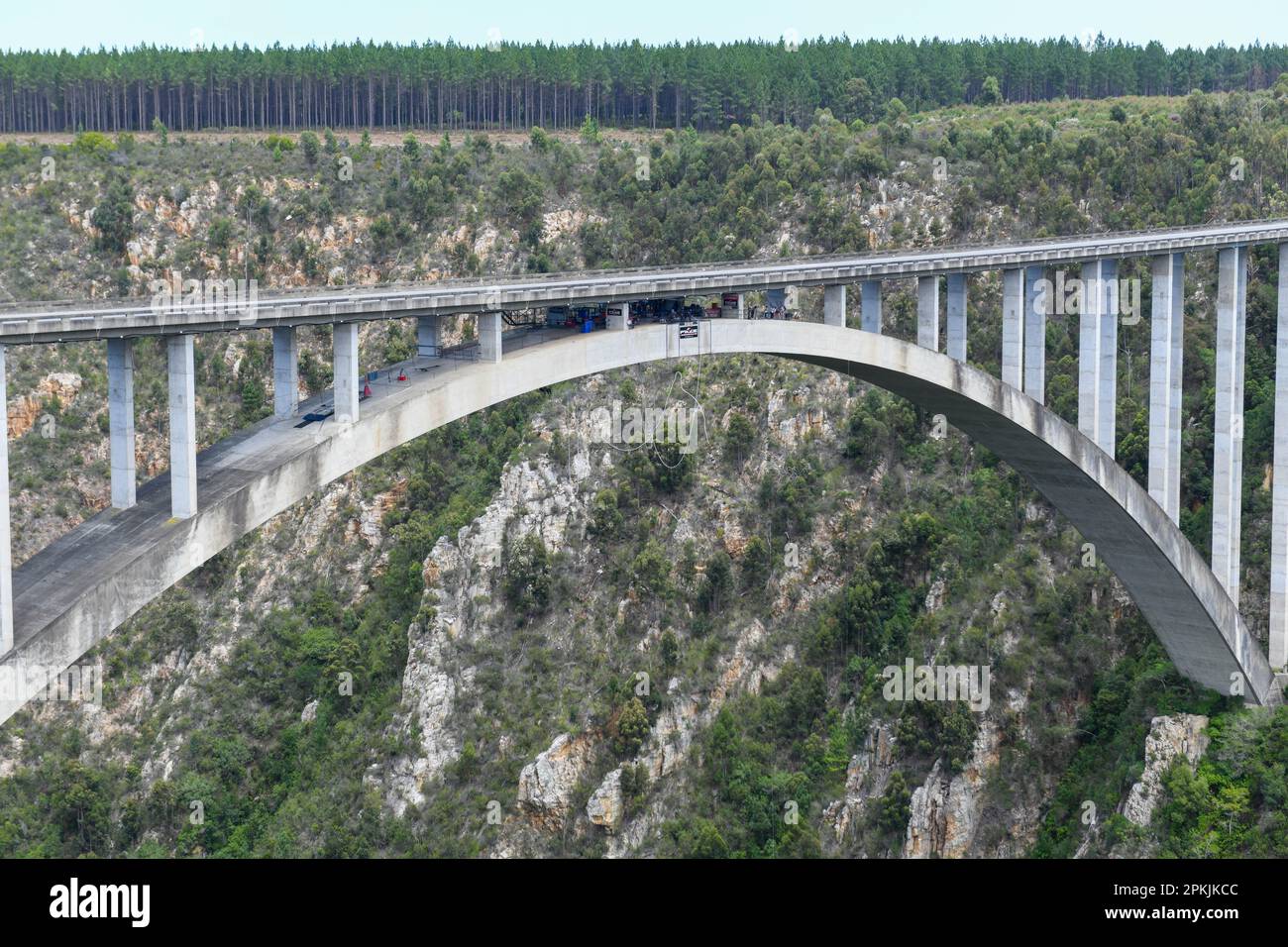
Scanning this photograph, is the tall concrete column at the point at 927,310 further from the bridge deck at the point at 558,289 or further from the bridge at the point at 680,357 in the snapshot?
the bridge deck at the point at 558,289

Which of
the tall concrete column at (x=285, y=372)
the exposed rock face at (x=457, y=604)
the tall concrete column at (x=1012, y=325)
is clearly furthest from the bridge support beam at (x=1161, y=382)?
the exposed rock face at (x=457, y=604)

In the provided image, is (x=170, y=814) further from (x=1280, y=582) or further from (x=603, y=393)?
(x=1280, y=582)

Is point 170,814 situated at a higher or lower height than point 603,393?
lower

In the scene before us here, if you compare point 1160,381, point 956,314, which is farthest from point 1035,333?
point 1160,381

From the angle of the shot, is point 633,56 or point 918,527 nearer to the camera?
point 918,527

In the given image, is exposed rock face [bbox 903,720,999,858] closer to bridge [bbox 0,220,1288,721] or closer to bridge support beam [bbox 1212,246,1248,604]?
bridge [bbox 0,220,1288,721]

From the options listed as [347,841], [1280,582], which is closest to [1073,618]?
[1280,582]
